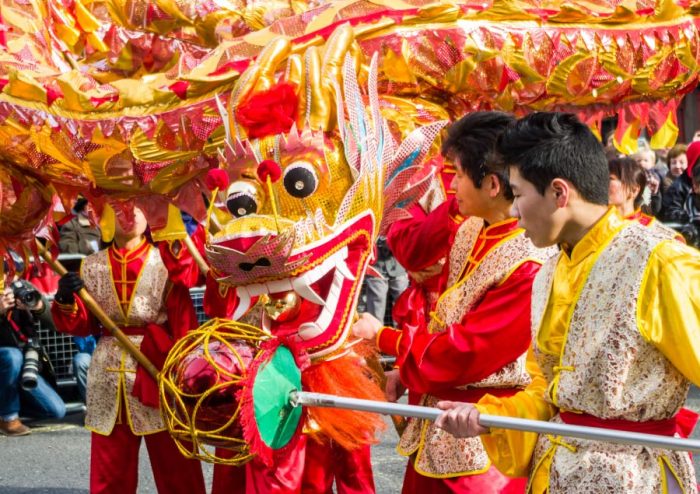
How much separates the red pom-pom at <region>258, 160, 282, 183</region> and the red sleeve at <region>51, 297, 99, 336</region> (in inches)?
81.6

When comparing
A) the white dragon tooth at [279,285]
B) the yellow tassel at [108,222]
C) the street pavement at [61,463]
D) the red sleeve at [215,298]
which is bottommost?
the street pavement at [61,463]

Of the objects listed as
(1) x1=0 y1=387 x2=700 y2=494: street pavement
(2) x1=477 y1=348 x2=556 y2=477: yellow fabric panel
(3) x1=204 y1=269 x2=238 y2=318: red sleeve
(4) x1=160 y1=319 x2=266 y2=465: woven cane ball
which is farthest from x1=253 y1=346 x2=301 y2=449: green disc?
(1) x1=0 y1=387 x2=700 y2=494: street pavement

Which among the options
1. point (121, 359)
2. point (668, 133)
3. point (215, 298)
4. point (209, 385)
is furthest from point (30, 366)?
point (668, 133)

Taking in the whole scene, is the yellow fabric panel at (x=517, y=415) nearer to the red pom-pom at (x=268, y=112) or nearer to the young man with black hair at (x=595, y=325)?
the young man with black hair at (x=595, y=325)

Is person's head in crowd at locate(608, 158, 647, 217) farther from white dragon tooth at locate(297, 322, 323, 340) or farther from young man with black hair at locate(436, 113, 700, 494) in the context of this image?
young man with black hair at locate(436, 113, 700, 494)

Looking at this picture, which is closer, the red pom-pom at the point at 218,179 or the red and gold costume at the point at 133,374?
the red pom-pom at the point at 218,179

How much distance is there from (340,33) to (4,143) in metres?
1.37

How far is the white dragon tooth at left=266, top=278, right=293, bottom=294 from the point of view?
137 inches

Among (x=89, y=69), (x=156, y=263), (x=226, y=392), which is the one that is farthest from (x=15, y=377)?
(x=226, y=392)

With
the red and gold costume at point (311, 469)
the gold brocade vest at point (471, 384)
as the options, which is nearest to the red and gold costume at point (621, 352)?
the gold brocade vest at point (471, 384)

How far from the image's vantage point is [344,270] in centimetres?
362

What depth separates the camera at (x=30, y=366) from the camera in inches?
269

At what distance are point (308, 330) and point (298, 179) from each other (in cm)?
48

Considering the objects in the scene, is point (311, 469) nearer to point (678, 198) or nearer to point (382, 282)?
point (382, 282)
